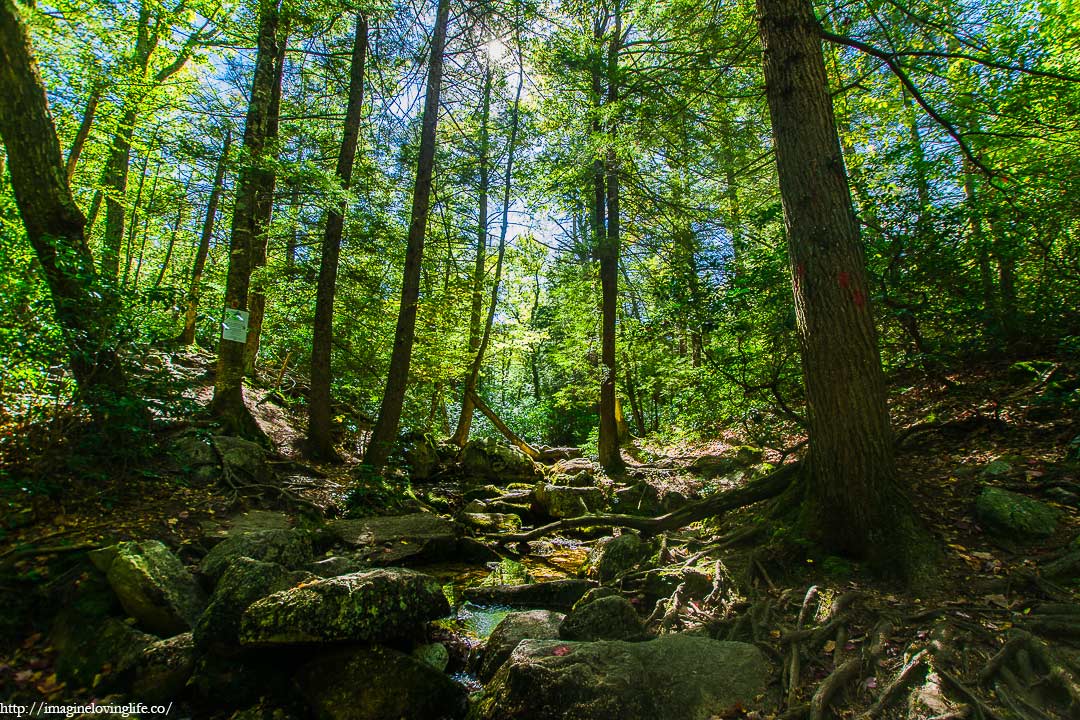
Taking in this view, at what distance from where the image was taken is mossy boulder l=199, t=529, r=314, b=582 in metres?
4.30

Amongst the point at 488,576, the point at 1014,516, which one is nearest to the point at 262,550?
the point at 488,576

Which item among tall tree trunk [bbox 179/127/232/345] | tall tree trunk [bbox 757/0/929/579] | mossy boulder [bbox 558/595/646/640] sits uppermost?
tall tree trunk [bbox 179/127/232/345]

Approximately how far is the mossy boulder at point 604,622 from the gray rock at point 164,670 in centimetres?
265

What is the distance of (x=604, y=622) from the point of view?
148 inches

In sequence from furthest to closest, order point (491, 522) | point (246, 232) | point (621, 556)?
point (491, 522) → point (246, 232) → point (621, 556)

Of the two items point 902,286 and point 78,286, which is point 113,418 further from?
point 902,286

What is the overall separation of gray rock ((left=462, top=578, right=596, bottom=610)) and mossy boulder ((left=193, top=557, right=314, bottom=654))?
6.79 feet

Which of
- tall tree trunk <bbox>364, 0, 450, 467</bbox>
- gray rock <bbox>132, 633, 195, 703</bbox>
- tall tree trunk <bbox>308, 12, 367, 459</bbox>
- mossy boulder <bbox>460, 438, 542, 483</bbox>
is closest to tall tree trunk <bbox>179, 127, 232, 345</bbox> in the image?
tall tree trunk <bbox>308, 12, 367, 459</bbox>

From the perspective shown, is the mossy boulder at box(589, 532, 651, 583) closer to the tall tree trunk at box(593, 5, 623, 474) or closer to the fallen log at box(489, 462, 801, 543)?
the fallen log at box(489, 462, 801, 543)

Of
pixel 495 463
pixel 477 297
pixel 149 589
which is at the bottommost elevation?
pixel 149 589

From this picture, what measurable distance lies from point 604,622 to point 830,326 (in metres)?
2.85

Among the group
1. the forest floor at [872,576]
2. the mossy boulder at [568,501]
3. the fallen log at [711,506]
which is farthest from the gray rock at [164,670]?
the mossy boulder at [568,501]

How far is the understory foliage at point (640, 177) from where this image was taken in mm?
5234

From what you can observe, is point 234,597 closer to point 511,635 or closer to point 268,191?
point 511,635
